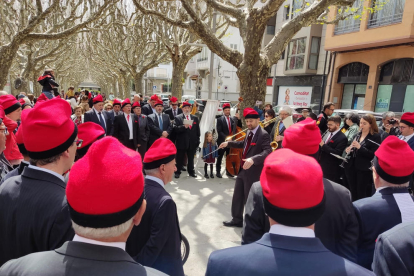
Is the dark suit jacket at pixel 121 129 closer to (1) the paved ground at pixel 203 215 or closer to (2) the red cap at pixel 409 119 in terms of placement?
(1) the paved ground at pixel 203 215

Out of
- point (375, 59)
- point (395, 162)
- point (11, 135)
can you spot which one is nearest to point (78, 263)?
point (395, 162)

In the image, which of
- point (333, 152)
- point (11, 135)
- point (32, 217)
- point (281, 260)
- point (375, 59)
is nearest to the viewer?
point (281, 260)

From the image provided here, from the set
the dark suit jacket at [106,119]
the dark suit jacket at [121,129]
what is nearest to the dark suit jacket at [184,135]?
the dark suit jacket at [121,129]

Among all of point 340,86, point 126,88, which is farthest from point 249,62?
point 126,88

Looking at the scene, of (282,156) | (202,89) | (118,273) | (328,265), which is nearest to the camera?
(118,273)

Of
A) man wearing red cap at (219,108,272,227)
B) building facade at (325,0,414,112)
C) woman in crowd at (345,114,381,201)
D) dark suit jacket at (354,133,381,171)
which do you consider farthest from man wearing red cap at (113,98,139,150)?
building facade at (325,0,414,112)

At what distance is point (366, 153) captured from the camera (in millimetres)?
4656

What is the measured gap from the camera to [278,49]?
305 inches

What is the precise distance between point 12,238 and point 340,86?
873 inches

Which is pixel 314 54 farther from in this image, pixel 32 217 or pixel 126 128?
pixel 32 217

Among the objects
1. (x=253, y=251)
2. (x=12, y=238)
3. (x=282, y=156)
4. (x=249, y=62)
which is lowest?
(x=12, y=238)

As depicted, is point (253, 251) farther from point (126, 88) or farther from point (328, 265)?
point (126, 88)

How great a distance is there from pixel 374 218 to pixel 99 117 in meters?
6.22

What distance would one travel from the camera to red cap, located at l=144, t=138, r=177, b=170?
7.76ft
